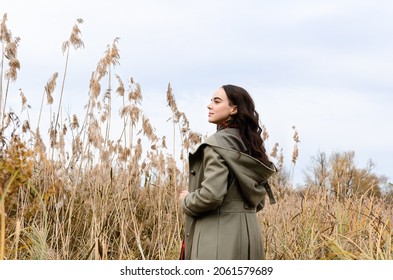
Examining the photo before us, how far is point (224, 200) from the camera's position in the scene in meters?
3.58

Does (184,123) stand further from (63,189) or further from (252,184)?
(252,184)

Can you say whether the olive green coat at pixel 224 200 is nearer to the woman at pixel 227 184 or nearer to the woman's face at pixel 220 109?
the woman at pixel 227 184

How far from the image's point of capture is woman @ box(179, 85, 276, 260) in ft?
11.4

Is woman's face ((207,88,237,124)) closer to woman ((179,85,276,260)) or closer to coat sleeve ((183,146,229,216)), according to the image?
woman ((179,85,276,260))

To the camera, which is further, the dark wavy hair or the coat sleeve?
the dark wavy hair

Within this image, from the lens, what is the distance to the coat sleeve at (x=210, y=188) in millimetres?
3368

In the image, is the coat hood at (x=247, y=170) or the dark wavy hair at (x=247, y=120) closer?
the coat hood at (x=247, y=170)

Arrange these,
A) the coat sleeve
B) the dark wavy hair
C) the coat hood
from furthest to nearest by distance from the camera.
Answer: the dark wavy hair → the coat hood → the coat sleeve

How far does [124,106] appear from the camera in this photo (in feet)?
19.0

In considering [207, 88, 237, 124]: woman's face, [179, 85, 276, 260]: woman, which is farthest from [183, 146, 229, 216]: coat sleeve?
[207, 88, 237, 124]: woman's face

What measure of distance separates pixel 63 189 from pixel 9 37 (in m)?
1.50

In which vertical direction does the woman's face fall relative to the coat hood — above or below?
above

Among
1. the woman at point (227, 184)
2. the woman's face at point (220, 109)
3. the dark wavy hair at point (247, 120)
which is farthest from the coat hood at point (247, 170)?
the woman's face at point (220, 109)

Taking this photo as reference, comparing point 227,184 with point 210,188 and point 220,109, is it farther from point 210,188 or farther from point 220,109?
point 220,109
